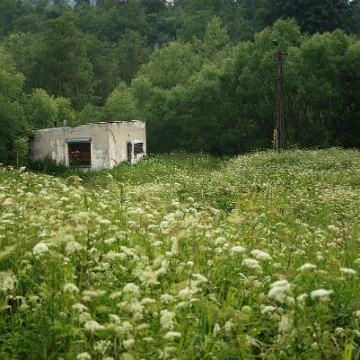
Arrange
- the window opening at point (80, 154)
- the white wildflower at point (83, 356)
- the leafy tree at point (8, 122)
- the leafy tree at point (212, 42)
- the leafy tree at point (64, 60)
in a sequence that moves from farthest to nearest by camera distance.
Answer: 1. the leafy tree at point (212, 42)
2. the leafy tree at point (64, 60)
3. the window opening at point (80, 154)
4. the leafy tree at point (8, 122)
5. the white wildflower at point (83, 356)

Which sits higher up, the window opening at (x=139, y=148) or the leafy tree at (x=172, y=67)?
the leafy tree at (x=172, y=67)

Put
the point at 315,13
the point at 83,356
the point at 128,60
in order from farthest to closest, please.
→ the point at 128,60 < the point at 315,13 < the point at 83,356

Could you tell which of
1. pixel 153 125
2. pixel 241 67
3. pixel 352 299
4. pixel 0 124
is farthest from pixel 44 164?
pixel 352 299

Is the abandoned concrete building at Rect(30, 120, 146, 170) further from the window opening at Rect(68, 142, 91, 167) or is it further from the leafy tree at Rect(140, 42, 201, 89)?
the leafy tree at Rect(140, 42, 201, 89)

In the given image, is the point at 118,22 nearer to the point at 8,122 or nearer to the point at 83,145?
the point at 83,145

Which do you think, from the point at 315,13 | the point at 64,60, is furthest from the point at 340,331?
the point at 315,13

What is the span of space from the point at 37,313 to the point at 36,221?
1.73 metres

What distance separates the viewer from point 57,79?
194ft

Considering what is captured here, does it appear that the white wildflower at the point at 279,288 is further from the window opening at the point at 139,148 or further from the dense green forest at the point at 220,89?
the window opening at the point at 139,148

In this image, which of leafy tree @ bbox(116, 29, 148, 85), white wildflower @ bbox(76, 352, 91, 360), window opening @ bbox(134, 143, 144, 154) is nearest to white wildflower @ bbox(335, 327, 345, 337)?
white wildflower @ bbox(76, 352, 91, 360)

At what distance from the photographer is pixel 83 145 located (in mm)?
32938

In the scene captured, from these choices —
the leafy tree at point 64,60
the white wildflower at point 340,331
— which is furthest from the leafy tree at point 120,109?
the white wildflower at point 340,331

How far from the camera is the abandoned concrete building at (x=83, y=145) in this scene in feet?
106

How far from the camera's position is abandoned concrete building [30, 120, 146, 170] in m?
32.3
